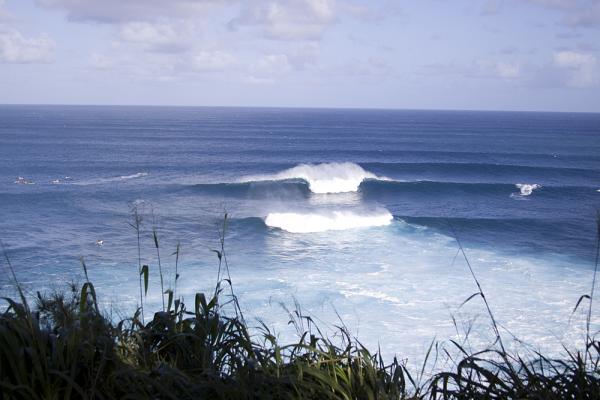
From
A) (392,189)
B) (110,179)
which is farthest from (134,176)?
(392,189)

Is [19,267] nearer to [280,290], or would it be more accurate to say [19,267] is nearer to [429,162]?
[280,290]

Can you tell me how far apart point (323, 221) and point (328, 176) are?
36.2 ft

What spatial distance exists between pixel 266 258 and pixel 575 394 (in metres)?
14.0

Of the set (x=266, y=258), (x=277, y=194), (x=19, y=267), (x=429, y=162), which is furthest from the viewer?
(x=429, y=162)

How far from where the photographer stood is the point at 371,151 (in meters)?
48.3

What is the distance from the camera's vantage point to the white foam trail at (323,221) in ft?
66.9

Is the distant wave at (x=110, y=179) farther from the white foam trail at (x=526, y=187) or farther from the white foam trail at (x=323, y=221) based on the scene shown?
the white foam trail at (x=526, y=187)

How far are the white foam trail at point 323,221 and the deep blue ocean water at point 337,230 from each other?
93mm

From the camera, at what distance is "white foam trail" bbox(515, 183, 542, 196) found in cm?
2861

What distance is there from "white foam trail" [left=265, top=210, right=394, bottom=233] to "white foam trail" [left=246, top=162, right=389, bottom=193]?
7439mm

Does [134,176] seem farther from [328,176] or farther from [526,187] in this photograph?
[526,187]

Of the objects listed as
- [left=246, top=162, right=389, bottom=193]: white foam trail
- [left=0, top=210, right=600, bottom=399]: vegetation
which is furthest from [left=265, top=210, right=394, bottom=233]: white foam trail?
[left=0, top=210, right=600, bottom=399]: vegetation

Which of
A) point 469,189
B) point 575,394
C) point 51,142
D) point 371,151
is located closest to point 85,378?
point 575,394

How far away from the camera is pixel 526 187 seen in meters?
30.0
